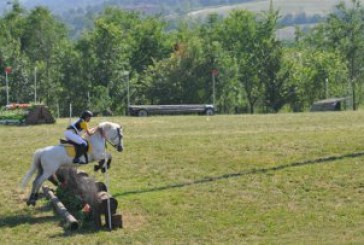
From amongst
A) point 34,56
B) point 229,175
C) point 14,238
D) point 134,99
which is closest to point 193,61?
point 134,99

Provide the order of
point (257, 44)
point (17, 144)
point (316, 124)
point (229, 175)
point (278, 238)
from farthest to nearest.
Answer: point (257, 44)
point (316, 124)
point (17, 144)
point (229, 175)
point (278, 238)

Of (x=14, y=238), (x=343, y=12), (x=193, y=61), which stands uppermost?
(x=343, y=12)

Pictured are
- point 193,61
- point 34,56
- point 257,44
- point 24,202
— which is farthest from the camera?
point 34,56

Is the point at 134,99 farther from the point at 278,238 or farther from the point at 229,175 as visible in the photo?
the point at 278,238

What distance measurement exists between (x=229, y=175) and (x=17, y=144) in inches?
416

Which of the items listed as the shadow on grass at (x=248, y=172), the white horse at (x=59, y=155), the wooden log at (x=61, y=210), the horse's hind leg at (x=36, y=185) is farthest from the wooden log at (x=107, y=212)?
the shadow on grass at (x=248, y=172)

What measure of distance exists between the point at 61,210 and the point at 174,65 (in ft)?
184

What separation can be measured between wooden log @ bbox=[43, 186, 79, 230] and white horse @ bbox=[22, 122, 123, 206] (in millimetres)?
Answer: 450

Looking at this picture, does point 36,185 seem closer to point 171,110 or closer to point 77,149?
point 77,149

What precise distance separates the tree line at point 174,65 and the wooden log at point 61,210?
47120mm

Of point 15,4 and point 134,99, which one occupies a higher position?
point 15,4

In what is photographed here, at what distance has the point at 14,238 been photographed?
45.1 ft

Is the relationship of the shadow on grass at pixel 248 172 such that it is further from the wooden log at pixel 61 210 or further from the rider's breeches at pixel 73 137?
the rider's breeches at pixel 73 137

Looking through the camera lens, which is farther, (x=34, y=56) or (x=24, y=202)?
(x=34, y=56)
